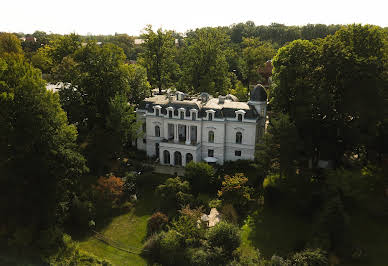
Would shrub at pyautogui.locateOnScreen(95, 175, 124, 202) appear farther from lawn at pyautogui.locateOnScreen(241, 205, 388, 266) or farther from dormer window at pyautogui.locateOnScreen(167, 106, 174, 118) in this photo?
lawn at pyautogui.locateOnScreen(241, 205, 388, 266)

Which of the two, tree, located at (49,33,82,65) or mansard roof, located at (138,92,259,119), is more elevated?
tree, located at (49,33,82,65)

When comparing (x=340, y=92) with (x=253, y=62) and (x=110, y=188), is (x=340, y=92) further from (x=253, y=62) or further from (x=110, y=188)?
(x=253, y=62)

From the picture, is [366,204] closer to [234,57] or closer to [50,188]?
[50,188]

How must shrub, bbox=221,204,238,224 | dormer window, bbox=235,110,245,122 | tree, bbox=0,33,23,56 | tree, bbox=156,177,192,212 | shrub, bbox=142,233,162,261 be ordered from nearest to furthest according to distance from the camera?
1. shrub, bbox=142,233,162,261
2. shrub, bbox=221,204,238,224
3. tree, bbox=156,177,192,212
4. dormer window, bbox=235,110,245,122
5. tree, bbox=0,33,23,56

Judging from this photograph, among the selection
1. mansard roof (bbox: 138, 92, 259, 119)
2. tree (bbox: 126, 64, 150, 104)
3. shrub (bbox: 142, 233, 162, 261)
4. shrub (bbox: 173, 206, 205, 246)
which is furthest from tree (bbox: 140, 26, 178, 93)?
shrub (bbox: 142, 233, 162, 261)

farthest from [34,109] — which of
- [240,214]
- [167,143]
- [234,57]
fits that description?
[234,57]

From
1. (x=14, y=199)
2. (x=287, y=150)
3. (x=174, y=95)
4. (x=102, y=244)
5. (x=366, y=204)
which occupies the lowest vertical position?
(x=102, y=244)

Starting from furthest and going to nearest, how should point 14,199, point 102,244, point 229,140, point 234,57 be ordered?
point 234,57 < point 229,140 < point 102,244 < point 14,199
